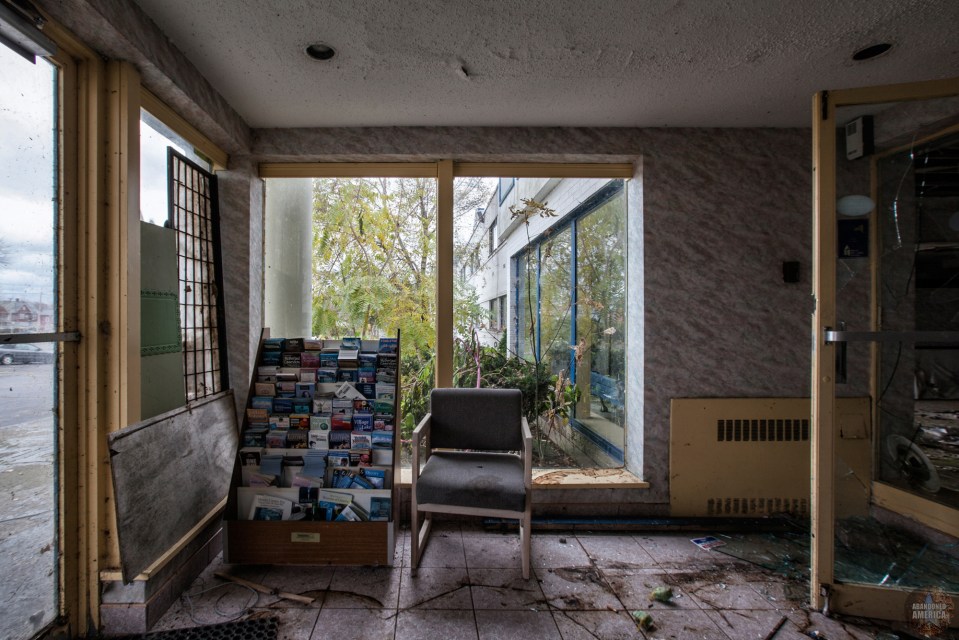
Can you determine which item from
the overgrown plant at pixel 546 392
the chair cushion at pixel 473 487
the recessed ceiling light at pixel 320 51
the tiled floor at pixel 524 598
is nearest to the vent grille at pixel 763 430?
the tiled floor at pixel 524 598

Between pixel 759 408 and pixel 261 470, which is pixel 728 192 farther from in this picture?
pixel 261 470

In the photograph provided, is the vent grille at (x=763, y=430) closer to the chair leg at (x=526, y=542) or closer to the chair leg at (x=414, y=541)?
the chair leg at (x=526, y=542)

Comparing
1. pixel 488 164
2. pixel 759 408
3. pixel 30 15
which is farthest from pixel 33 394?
pixel 759 408

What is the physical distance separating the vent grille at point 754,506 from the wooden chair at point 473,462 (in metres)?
1.31

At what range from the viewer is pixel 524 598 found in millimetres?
2045

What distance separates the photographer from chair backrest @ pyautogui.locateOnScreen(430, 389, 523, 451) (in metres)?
2.62

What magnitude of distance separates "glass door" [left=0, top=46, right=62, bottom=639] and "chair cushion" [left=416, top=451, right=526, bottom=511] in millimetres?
1484

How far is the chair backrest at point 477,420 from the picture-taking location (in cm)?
262

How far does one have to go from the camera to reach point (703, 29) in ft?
6.13

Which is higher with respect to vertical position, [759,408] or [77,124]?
[77,124]

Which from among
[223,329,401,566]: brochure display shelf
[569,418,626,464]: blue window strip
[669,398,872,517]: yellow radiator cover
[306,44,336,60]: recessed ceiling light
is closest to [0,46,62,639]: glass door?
[223,329,401,566]: brochure display shelf

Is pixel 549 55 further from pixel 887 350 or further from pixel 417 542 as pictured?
pixel 417 542

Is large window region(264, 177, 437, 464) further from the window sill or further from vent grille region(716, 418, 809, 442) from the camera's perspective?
vent grille region(716, 418, 809, 442)

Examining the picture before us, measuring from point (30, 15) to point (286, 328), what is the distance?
76.2 inches
